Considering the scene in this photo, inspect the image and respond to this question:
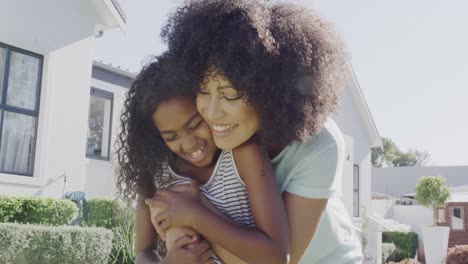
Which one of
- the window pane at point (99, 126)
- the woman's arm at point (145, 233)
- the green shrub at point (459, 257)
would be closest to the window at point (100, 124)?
the window pane at point (99, 126)

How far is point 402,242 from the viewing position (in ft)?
87.0

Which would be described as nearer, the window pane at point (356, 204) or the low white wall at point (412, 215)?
the window pane at point (356, 204)

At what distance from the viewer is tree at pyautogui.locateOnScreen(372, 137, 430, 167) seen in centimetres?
6832

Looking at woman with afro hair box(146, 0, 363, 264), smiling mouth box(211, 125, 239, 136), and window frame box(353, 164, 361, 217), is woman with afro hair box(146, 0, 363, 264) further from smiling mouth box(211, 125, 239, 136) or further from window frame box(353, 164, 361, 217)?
window frame box(353, 164, 361, 217)

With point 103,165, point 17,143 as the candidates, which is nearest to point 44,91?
point 17,143

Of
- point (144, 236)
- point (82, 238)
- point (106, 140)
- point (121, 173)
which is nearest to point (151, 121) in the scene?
point (121, 173)

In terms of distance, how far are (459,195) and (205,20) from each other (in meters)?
31.7

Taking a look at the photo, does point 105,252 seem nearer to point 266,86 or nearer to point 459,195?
point 266,86

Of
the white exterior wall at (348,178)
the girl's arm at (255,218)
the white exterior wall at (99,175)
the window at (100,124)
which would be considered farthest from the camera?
the white exterior wall at (348,178)

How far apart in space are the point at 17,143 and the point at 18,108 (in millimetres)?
545

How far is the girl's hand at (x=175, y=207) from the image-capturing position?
2.03m

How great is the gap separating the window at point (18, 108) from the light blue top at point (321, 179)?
7736mm

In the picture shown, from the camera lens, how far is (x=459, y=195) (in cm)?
3114

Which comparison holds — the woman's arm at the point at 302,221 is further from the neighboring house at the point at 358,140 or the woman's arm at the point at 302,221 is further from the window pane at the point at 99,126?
the neighboring house at the point at 358,140
